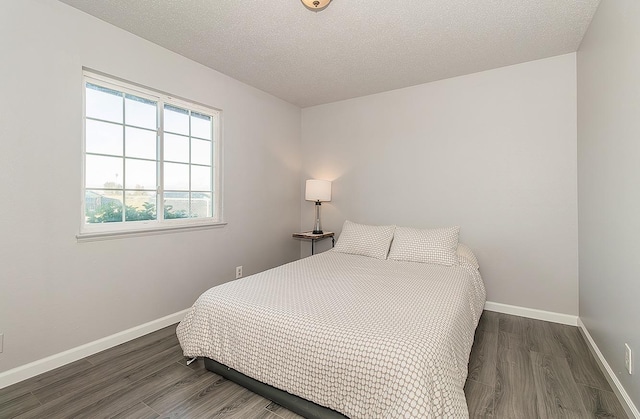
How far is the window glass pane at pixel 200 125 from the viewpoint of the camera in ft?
10.0

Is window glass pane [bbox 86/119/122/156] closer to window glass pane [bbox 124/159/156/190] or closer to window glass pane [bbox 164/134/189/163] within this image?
window glass pane [bbox 124/159/156/190]

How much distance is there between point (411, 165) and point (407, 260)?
1230mm

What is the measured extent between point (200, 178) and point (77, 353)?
1737mm

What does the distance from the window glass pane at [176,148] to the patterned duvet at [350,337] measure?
146 centimetres


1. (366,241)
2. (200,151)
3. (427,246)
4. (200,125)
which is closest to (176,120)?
(200,125)

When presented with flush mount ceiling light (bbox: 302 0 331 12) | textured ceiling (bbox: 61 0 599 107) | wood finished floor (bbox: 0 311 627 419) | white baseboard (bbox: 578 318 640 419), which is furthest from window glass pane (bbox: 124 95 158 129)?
white baseboard (bbox: 578 318 640 419)

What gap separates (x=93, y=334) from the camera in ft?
7.42

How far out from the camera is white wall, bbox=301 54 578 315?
110 inches

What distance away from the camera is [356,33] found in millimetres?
2395

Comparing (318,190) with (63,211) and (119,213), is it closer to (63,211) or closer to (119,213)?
(119,213)

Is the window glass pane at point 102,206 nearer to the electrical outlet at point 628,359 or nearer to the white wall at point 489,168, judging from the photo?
the white wall at point 489,168

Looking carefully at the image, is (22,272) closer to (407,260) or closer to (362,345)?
(362,345)

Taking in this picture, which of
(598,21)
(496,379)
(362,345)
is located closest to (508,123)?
(598,21)

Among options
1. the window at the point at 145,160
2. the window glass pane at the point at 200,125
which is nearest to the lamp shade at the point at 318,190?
the window at the point at 145,160
